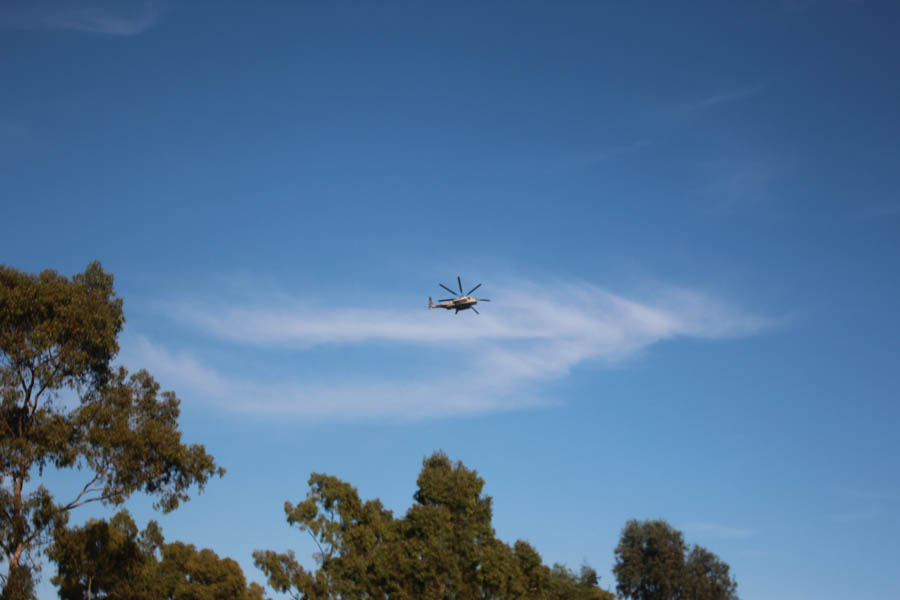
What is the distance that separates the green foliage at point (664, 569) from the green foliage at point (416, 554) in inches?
1483

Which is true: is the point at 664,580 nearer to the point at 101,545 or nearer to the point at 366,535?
the point at 366,535

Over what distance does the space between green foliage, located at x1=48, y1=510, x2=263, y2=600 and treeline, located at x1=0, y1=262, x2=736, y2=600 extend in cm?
11

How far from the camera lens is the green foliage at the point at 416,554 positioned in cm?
5416

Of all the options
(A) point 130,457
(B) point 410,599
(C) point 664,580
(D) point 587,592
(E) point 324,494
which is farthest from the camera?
(C) point 664,580

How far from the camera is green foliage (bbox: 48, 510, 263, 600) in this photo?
130ft

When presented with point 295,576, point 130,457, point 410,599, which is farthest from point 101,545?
point 410,599

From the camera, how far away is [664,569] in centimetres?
8988

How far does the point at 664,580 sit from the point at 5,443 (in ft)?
242

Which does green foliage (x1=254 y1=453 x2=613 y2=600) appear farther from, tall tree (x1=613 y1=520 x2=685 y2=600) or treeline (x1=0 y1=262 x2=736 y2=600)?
tall tree (x1=613 y1=520 x2=685 y2=600)

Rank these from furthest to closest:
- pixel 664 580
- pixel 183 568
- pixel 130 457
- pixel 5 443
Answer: pixel 664 580
pixel 183 568
pixel 130 457
pixel 5 443

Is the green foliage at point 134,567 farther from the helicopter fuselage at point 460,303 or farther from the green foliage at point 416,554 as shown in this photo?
the helicopter fuselage at point 460,303

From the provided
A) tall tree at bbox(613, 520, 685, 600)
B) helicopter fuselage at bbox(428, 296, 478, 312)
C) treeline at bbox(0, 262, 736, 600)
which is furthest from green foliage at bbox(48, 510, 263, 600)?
tall tree at bbox(613, 520, 685, 600)

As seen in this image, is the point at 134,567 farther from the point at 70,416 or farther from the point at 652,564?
the point at 652,564

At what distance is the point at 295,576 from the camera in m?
54.2
